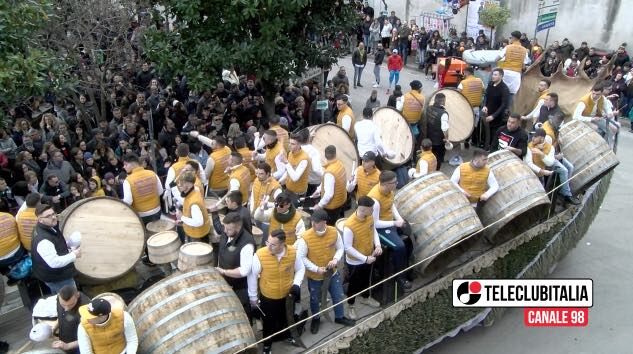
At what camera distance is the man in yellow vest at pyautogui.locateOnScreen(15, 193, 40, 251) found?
6.81m

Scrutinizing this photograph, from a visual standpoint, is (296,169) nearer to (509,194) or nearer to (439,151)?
(509,194)

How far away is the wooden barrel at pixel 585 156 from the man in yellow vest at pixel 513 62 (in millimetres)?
2513

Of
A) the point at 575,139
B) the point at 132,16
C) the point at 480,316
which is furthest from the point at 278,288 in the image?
the point at 132,16

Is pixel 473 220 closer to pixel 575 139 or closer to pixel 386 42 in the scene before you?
pixel 575 139

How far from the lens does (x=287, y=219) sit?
6.59 m

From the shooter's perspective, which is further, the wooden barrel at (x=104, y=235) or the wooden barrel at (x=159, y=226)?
the wooden barrel at (x=159, y=226)

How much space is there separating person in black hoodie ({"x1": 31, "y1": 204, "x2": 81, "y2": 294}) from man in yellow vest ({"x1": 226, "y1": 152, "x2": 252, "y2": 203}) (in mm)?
2153

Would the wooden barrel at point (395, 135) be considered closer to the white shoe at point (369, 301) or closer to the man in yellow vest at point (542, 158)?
the man in yellow vest at point (542, 158)

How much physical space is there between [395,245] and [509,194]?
6.24ft

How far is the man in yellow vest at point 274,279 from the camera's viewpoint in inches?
235

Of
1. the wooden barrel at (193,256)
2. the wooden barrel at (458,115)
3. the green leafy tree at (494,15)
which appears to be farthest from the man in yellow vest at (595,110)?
the green leafy tree at (494,15)

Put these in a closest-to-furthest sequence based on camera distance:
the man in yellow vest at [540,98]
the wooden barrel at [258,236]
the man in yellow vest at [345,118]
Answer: the wooden barrel at [258,236], the man in yellow vest at [540,98], the man in yellow vest at [345,118]

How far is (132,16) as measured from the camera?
45.2 ft

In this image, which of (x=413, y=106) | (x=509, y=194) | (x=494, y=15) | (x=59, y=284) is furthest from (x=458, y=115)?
(x=494, y=15)
